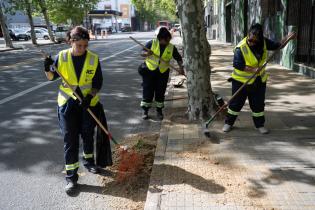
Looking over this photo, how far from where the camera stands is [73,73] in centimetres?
445

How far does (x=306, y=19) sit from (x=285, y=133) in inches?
297

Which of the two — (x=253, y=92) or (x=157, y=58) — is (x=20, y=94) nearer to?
(x=157, y=58)

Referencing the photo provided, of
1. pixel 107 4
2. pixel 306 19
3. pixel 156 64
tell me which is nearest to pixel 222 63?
pixel 306 19

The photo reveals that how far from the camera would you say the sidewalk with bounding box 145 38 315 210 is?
3.95 meters

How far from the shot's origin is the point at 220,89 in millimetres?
10211

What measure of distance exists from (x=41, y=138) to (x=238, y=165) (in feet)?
10.9

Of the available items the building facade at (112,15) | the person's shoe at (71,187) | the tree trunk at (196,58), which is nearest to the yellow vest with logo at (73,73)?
the person's shoe at (71,187)

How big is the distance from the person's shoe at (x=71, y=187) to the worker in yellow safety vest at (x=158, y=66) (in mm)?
3185

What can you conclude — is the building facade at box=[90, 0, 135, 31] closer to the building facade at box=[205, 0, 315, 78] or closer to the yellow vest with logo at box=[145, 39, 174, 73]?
the building facade at box=[205, 0, 315, 78]

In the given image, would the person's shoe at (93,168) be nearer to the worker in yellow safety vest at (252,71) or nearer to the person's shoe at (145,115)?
the worker in yellow safety vest at (252,71)

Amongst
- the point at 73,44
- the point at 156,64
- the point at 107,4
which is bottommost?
the point at 156,64

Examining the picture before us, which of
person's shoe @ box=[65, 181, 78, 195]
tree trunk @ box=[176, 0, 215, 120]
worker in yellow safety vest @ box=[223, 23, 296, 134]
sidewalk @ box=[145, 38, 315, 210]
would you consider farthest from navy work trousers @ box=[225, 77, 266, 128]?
person's shoe @ box=[65, 181, 78, 195]

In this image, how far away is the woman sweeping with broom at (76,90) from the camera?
14.4ft

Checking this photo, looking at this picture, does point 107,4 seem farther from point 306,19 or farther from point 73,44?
point 73,44
